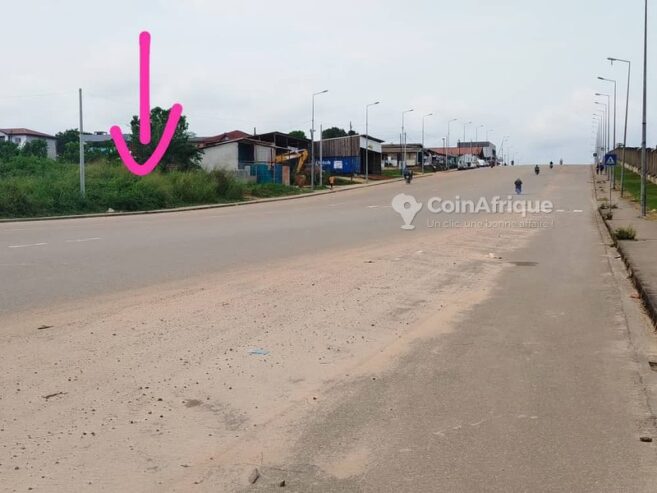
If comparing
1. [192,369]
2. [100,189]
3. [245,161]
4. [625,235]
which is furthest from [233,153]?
[192,369]

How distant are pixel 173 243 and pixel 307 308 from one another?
900 centimetres

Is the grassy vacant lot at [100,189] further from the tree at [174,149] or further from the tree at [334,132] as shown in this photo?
the tree at [334,132]

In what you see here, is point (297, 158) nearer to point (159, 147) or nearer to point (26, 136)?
point (159, 147)

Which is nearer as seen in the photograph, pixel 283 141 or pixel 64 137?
pixel 283 141

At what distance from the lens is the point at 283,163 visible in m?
69.1

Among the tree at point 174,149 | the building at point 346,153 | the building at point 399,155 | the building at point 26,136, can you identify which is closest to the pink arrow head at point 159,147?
the tree at point 174,149

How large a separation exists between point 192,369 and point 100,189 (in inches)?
1335

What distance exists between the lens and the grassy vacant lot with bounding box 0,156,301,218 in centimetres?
3325

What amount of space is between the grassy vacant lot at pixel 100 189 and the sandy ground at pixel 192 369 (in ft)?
80.5

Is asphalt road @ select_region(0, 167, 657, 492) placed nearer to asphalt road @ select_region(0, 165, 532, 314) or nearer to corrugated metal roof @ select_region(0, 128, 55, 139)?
asphalt road @ select_region(0, 165, 532, 314)

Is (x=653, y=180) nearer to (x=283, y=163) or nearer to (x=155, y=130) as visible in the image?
(x=283, y=163)

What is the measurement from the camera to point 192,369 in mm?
6469

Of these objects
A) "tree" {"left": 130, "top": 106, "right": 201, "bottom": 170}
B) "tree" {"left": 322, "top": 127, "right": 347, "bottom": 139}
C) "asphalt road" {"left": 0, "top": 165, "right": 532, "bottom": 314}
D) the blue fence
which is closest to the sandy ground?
"asphalt road" {"left": 0, "top": 165, "right": 532, "bottom": 314}

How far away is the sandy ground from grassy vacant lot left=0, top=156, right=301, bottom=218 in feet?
80.5
